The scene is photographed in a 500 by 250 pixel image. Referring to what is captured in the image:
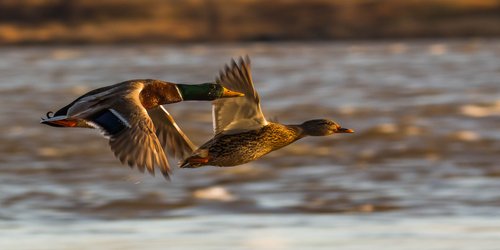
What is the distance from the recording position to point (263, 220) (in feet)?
77.7

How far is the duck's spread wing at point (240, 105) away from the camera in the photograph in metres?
13.3

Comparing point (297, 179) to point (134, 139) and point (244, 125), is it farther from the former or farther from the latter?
point (134, 139)

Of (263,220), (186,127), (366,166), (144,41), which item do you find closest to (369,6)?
(144,41)

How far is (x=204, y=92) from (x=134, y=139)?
1.77 metres

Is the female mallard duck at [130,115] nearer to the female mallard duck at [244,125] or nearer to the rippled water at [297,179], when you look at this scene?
the female mallard duck at [244,125]

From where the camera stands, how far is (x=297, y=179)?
2780 centimetres

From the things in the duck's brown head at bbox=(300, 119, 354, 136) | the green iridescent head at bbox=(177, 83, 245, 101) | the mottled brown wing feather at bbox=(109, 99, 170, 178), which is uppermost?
the green iridescent head at bbox=(177, 83, 245, 101)

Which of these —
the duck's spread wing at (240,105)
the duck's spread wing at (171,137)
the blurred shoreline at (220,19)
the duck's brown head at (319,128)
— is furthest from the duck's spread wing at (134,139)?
the blurred shoreline at (220,19)

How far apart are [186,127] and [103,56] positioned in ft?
78.5

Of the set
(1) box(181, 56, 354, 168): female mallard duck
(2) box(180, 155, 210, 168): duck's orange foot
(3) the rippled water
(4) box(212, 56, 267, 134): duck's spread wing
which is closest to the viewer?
(2) box(180, 155, 210, 168): duck's orange foot

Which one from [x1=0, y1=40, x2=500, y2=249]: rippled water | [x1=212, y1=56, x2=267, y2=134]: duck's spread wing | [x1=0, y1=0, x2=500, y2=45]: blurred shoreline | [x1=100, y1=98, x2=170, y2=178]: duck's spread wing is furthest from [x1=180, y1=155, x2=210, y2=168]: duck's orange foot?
[x1=0, y1=0, x2=500, y2=45]: blurred shoreline

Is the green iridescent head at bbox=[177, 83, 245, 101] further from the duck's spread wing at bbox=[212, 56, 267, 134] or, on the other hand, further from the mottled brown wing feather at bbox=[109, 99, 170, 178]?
the mottled brown wing feather at bbox=[109, 99, 170, 178]

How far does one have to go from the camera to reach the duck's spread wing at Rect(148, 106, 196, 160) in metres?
13.1

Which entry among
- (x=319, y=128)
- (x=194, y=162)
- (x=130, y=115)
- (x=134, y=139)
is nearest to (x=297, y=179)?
(x=319, y=128)
